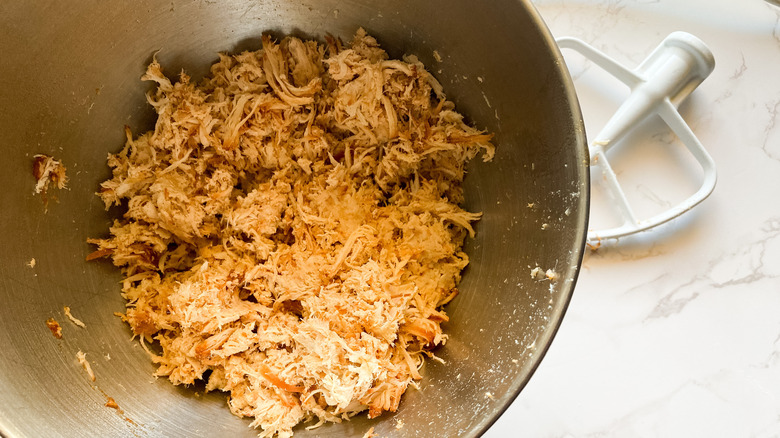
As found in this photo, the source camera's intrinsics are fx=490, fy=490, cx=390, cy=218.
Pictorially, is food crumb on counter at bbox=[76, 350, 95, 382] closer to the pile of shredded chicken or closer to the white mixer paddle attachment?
the pile of shredded chicken

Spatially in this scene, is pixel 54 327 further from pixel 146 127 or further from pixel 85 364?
pixel 146 127

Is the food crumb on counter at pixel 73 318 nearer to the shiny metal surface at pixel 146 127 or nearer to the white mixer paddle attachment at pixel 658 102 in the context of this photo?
the shiny metal surface at pixel 146 127

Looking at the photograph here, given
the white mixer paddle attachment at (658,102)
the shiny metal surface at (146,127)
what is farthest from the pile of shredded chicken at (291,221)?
the white mixer paddle attachment at (658,102)

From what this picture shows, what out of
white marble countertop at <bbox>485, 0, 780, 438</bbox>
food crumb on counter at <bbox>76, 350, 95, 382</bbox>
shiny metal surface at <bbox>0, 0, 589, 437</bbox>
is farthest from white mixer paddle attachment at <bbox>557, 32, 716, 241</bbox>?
food crumb on counter at <bbox>76, 350, 95, 382</bbox>

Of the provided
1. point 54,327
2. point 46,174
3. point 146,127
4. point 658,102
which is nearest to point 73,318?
point 54,327

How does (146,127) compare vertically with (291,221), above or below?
above

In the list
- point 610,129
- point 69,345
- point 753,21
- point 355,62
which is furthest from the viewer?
point 753,21

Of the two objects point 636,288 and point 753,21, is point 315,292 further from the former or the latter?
point 753,21

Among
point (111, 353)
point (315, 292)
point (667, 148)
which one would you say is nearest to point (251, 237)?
point (315, 292)
